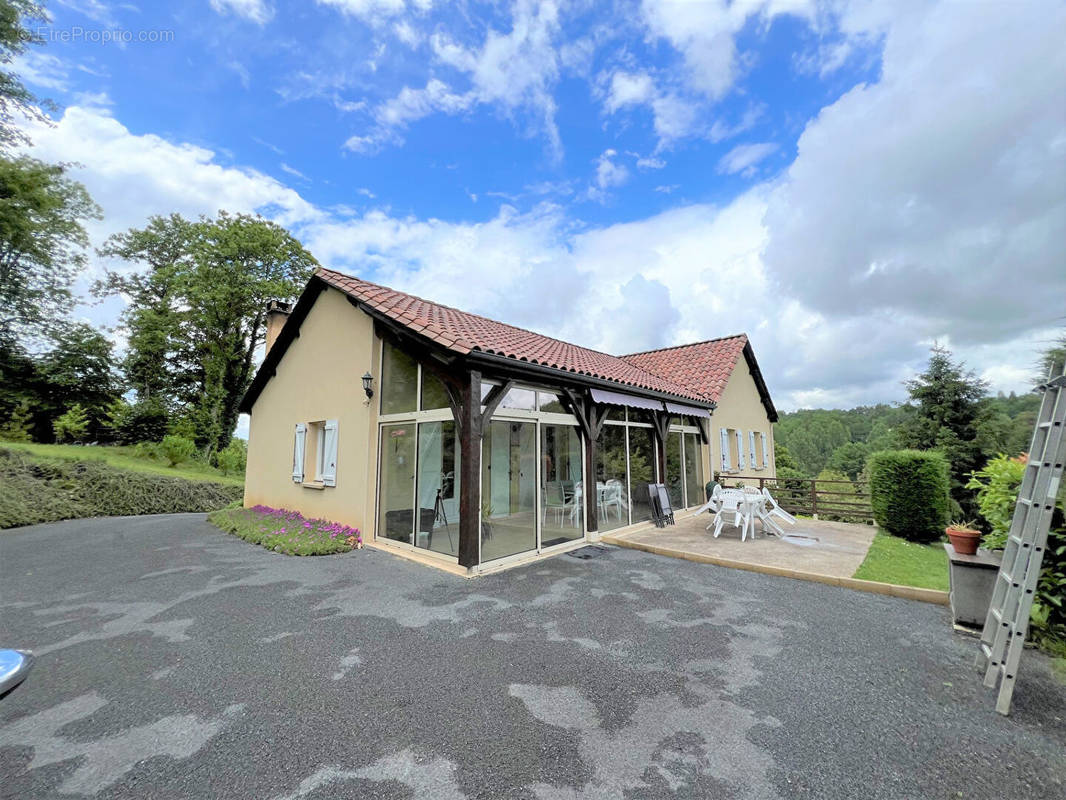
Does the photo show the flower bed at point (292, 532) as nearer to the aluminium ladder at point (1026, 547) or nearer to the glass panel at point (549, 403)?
the glass panel at point (549, 403)

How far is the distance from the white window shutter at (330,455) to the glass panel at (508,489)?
13.5ft

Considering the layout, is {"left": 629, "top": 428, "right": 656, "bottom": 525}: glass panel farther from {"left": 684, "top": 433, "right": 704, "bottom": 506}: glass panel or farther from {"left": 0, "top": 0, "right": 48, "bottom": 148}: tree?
{"left": 0, "top": 0, "right": 48, "bottom": 148}: tree

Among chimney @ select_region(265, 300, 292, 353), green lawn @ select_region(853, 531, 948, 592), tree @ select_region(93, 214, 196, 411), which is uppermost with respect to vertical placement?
tree @ select_region(93, 214, 196, 411)

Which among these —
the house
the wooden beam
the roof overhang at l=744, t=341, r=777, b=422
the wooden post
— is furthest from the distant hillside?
the wooden post

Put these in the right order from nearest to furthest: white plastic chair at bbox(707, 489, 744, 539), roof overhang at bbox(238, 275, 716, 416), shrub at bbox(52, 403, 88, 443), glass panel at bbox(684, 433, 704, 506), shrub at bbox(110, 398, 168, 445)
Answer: roof overhang at bbox(238, 275, 716, 416) < white plastic chair at bbox(707, 489, 744, 539) < glass panel at bbox(684, 433, 704, 506) < shrub at bbox(52, 403, 88, 443) < shrub at bbox(110, 398, 168, 445)

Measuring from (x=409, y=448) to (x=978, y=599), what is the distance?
7804mm

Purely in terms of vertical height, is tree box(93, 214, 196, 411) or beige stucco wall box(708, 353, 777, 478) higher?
tree box(93, 214, 196, 411)

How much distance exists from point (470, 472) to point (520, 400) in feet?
5.56

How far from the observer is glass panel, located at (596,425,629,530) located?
8.85m

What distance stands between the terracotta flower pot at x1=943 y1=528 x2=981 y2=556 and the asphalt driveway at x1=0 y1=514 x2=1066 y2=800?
891 mm

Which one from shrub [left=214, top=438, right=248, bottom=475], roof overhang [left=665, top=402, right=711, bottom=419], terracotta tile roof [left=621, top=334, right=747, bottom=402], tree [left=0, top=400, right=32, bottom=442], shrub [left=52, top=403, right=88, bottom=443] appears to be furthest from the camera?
shrub [left=214, top=438, right=248, bottom=475]

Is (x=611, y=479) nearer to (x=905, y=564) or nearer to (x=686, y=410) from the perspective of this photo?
(x=686, y=410)

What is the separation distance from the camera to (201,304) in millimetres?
22984

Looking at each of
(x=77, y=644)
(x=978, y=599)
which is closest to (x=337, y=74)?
(x=77, y=644)
